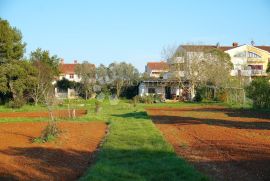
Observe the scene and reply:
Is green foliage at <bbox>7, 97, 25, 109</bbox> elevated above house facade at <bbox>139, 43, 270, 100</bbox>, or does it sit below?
below

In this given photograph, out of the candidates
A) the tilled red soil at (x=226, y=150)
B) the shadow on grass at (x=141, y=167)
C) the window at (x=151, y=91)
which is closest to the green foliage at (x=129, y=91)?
the window at (x=151, y=91)

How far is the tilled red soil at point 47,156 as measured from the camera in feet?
31.3

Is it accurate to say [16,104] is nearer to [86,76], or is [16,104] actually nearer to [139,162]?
[86,76]

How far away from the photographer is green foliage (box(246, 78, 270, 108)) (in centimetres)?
3259

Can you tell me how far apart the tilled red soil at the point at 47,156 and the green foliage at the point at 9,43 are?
2395cm

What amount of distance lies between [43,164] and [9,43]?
31642 mm

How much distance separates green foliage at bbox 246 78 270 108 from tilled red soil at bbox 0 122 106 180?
18842mm

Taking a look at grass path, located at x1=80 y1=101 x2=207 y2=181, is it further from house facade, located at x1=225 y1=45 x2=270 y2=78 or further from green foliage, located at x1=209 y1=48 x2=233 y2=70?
house facade, located at x1=225 y1=45 x2=270 y2=78

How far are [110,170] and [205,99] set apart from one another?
40476 millimetres

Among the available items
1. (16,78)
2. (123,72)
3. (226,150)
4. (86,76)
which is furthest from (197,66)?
(226,150)

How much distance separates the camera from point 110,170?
31.2 feet

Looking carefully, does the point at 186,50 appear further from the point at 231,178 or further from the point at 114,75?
the point at 231,178

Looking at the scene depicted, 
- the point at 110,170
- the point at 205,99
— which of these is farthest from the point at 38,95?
the point at 110,170

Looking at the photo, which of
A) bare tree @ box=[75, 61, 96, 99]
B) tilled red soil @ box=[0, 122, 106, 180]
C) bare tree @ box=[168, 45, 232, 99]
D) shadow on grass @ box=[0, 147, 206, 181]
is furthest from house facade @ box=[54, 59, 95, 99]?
shadow on grass @ box=[0, 147, 206, 181]
